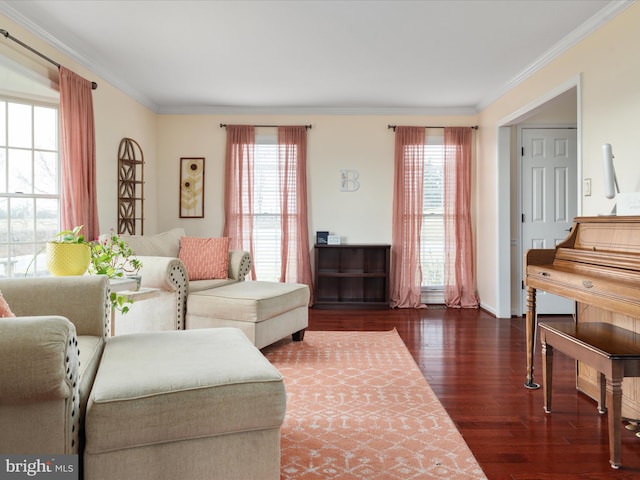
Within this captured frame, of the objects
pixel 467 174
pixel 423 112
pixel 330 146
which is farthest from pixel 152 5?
pixel 467 174

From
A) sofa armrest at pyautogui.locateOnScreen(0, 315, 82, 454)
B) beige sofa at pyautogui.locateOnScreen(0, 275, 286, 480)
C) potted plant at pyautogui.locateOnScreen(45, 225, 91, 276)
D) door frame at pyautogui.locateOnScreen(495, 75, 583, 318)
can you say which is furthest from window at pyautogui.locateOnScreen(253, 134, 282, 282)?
sofa armrest at pyautogui.locateOnScreen(0, 315, 82, 454)

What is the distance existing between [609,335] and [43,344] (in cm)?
252

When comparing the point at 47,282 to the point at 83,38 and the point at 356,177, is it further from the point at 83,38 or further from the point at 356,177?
the point at 356,177

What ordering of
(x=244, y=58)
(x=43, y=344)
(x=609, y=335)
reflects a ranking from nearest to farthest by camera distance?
1. (x=43, y=344)
2. (x=609, y=335)
3. (x=244, y=58)

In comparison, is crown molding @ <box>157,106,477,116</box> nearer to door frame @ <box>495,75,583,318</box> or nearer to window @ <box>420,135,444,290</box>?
window @ <box>420,135,444,290</box>

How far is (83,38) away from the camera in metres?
3.97

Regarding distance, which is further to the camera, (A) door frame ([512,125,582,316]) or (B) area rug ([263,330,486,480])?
(A) door frame ([512,125,582,316])

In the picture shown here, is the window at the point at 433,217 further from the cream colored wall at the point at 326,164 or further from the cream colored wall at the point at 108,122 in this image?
the cream colored wall at the point at 108,122

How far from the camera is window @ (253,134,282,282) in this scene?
641cm

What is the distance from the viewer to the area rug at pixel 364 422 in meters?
2.06

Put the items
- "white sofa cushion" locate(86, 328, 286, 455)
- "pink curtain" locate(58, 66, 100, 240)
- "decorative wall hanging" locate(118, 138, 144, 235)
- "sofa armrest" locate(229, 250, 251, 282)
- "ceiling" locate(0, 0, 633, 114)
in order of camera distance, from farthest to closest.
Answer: "decorative wall hanging" locate(118, 138, 144, 235), "sofa armrest" locate(229, 250, 251, 282), "pink curtain" locate(58, 66, 100, 240), "ceiling" locate(0, 0, 633, 114), "white sofa cushion" locate(86, 328, 286, 455)

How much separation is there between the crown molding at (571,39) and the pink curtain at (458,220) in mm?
957

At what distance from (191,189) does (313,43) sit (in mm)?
3037

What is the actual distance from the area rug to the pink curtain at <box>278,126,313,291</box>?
7.74 feet
